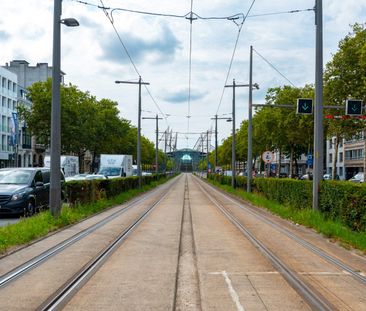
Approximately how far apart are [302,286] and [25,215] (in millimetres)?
12856

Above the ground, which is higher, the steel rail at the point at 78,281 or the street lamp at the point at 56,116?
the street lamp at the point at 56,116

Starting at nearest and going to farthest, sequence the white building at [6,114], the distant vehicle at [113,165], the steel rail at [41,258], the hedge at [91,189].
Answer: the steel rail at [41,258], the hedge at [91,189], the distant vehicle at [113,165], the white building at [6,114]

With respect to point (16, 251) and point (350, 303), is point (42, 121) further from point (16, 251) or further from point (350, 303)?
point (350, 303)

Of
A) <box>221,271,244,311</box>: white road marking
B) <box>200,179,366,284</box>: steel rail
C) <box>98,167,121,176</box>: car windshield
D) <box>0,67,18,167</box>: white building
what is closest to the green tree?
<box>200,179,366,284</box>: steel rail

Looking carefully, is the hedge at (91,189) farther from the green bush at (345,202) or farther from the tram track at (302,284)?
the tram track at (302,284)

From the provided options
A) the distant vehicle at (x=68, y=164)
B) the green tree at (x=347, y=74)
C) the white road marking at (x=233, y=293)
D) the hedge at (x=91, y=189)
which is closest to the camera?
the white road marking at (x=233, y=293)

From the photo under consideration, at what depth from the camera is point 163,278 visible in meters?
8.10

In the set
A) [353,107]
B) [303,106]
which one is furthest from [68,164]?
[353,107]

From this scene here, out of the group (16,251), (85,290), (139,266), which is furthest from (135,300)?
(16,251)

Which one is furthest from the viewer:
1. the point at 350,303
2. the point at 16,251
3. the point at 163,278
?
the point at 16,251

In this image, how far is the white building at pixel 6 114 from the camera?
7756cm

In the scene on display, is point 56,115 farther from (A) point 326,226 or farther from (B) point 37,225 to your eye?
(A) point 326,226

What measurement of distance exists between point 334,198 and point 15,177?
11.4m

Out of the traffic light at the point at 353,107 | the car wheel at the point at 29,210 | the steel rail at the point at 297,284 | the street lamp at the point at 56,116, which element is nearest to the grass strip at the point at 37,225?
the street lamp at the point at 56,116
